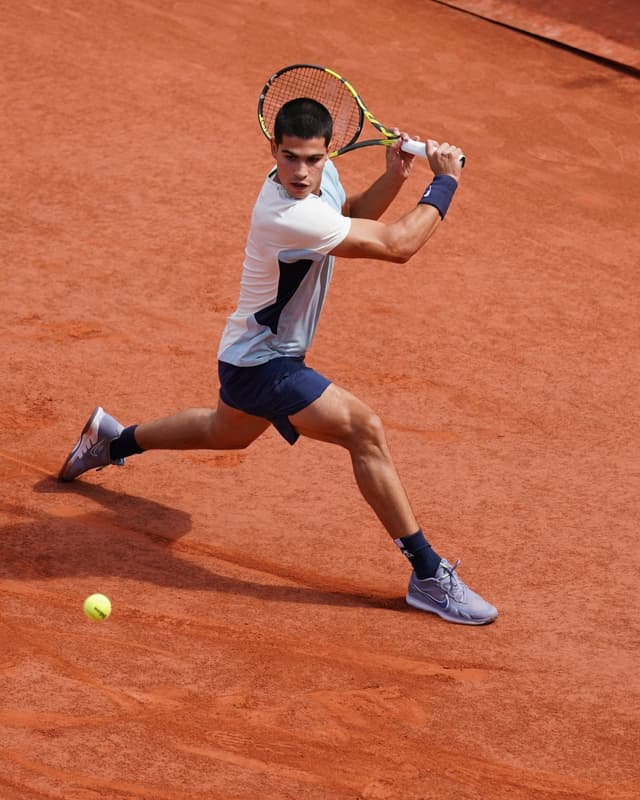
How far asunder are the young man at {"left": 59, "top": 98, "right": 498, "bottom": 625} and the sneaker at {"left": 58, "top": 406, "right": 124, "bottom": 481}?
814mm

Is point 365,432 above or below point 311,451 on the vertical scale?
above

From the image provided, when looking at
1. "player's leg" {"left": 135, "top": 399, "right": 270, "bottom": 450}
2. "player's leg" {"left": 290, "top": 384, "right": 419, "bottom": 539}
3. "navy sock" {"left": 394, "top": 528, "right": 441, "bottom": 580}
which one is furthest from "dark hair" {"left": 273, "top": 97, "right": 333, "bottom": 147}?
"navy sock" {"left": 394, "top": 528, "right": 441, "bottom": 580}

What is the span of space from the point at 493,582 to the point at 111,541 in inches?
66.8

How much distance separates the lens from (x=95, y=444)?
6.14m

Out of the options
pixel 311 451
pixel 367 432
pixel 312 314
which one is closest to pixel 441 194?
pixel 312 314

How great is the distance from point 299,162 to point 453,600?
1867 millimetres

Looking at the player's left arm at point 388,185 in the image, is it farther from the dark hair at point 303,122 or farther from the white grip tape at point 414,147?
the dark hair at point 303,122

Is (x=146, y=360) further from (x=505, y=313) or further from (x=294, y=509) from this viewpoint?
(x=505, y=313)

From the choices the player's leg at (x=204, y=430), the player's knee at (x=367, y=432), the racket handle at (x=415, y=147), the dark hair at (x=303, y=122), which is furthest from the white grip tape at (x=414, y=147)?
the player's leg at (x=204, y=430)

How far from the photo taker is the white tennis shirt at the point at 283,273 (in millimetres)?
5133

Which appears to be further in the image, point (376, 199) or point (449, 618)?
point (376, 199)

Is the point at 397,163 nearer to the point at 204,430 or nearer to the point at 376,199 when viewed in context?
the point at 376,199

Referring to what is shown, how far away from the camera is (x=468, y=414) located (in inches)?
277

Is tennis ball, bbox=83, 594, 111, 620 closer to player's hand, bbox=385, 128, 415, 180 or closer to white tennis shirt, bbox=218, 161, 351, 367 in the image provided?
white tennis shirt, bbox=218, 161, 351, 367
